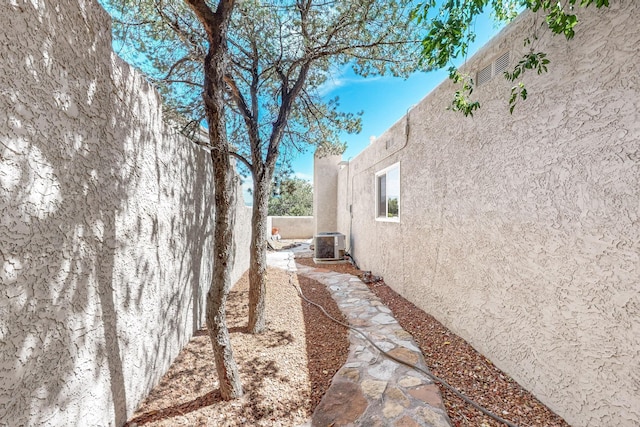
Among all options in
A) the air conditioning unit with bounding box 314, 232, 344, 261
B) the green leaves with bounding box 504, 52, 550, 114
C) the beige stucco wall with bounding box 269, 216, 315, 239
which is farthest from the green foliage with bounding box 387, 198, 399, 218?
the beige stucco wall with bounding box 269, 216, 315, 239

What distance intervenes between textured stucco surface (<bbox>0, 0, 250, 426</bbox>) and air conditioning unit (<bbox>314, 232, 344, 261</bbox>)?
735 cm

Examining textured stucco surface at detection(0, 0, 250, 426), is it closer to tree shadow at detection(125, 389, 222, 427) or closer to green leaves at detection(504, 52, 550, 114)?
tree shadow at detection(125, 389, 222, 427)

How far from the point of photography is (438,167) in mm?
4562

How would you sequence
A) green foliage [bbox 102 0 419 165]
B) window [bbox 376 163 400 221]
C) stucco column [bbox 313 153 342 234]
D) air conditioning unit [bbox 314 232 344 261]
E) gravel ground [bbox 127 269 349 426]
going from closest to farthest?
gravel ground [bbox 127 269 349 426]
green foliage [bbox 102 0 419 165]
window [bbox 376 163 400 221]
air conditioning unit [bbox 314 232 344 261]
stucco column [bbox 313 153 342 234]

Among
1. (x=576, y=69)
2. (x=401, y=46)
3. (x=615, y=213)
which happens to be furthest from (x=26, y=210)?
(x=401, y=46)

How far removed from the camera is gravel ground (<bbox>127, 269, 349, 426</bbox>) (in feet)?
8.09

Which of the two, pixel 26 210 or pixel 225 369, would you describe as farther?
pixel 225 369

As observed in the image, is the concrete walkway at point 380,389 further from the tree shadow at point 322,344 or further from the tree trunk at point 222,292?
the tree trunk at point 222,292

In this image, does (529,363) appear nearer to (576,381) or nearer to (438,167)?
(576,381)

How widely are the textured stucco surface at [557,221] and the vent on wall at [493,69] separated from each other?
0.07m

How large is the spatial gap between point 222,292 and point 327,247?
7.55 m

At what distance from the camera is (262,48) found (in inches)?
171

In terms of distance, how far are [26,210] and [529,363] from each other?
4.36 metres

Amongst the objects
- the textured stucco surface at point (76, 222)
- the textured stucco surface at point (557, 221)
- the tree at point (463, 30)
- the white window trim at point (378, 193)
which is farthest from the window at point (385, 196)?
the textured stucco surface at point (76, 222)
